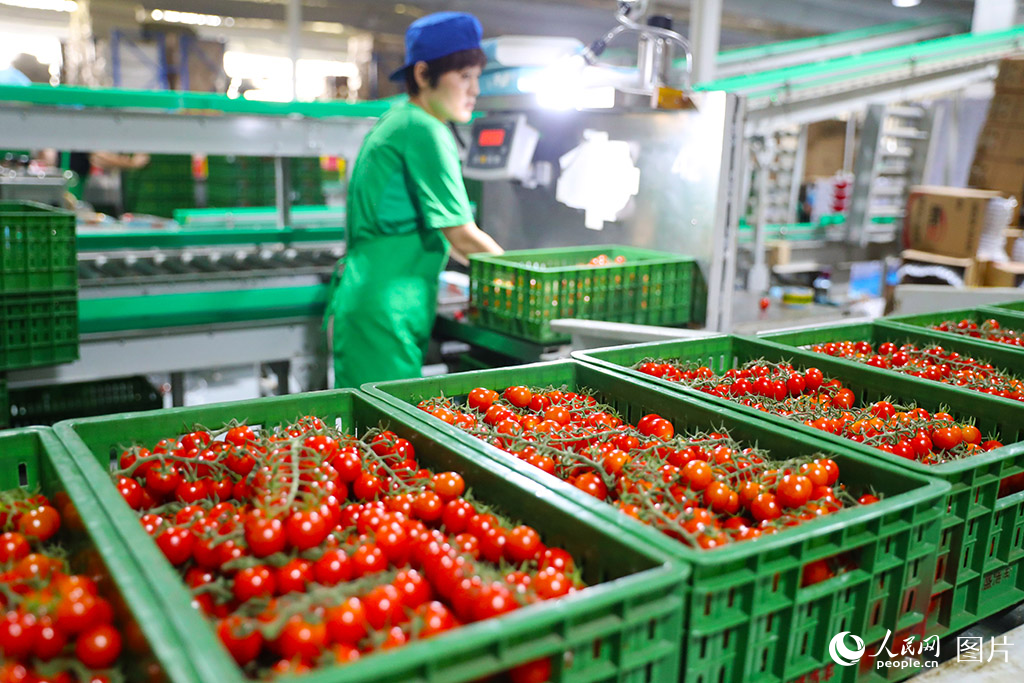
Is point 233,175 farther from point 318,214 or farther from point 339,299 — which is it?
point 339,299

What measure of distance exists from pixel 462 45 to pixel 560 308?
106 centimetres

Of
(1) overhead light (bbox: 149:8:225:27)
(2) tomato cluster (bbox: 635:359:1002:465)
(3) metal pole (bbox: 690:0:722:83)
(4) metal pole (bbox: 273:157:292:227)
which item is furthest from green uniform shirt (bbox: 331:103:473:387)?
(1) overhead light (bbox: 149:8:225:27)

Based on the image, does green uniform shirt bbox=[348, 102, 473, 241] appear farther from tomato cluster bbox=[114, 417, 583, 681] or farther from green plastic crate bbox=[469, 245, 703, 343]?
tomato cluster bbox=[114, 417, 583, 681]

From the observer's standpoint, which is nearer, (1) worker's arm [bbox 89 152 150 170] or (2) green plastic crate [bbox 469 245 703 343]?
(2) green plastic crate [bbox 469 245 703 343]

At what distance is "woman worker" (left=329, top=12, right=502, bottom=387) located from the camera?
123 inches

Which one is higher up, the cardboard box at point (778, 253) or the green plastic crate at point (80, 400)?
the cardboard box at point (778, 253)

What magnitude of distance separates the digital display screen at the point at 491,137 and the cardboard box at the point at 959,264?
3.40 metres

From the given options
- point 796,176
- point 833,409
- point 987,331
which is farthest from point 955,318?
point 796,176

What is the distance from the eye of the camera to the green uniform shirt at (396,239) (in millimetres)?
3133

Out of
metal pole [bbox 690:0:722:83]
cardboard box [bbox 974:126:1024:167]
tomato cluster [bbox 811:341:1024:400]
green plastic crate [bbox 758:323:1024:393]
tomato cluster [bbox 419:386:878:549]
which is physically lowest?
tomato cluster [bbox 419:386:878:549]

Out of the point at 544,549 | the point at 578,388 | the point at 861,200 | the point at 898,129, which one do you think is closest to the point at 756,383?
the point at 578,388

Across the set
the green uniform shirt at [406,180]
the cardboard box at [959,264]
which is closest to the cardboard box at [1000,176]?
the cardboard box at [959,264]

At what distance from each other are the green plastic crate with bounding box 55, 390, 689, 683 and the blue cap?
2.13 meters

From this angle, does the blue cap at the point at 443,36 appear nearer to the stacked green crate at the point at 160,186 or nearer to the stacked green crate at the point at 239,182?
the stacked green crate at the point at 239,182
